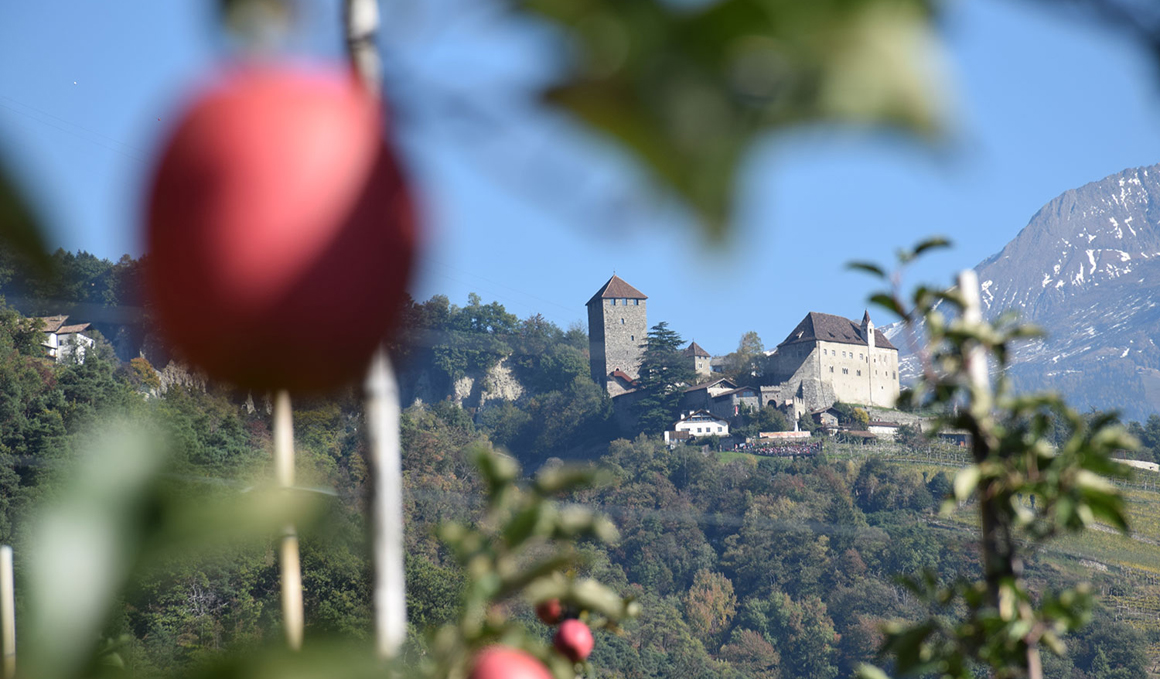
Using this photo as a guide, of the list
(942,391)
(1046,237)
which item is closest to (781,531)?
(942,391)

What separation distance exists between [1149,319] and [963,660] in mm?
125811

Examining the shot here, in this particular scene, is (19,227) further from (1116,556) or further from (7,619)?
(1116,556)

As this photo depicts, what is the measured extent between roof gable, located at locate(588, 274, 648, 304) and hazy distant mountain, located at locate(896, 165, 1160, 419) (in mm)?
82588

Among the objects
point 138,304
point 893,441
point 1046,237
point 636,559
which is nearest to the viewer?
point 138,304

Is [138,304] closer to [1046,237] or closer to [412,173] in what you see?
[412,173]

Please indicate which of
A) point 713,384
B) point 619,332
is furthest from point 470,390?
point 713,384

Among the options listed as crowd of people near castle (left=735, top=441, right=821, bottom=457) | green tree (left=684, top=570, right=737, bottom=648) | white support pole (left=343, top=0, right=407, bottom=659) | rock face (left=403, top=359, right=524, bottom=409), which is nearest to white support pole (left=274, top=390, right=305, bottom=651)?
white support pole (left=343, top=0, right=407, bottom=659)

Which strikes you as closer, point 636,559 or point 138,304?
point 138,304

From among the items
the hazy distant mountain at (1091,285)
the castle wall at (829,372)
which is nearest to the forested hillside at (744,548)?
the castle wall at (829,372)

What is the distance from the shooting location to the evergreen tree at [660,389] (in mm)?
35094

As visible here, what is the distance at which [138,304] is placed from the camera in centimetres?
23

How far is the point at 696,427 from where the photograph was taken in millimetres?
34812

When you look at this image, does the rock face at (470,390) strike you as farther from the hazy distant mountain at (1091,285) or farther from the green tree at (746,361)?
the hazy distant mountain at (1091,285)

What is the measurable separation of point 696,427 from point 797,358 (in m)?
4.23
